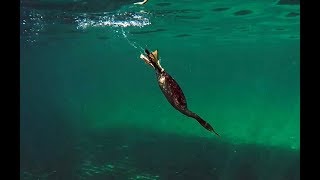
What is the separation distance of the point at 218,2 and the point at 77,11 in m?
8.09

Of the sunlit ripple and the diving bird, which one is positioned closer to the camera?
the diving bird

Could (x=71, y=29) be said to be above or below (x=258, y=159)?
above

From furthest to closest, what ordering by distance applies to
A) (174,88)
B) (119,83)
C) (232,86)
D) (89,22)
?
(119,83) → (232,86) → (89,22) → (174,88)

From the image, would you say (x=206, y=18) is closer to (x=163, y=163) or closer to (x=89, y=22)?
(x=89, y=22)

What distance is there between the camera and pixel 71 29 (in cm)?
2778

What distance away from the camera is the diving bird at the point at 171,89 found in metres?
1.52

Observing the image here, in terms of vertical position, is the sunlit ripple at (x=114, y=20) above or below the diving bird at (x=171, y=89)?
above

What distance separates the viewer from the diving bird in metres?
1.52

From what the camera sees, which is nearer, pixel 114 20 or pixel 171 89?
pixel 171 89

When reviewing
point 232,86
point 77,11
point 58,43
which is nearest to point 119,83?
point 232,86

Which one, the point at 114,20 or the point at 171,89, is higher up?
the point at 114,20

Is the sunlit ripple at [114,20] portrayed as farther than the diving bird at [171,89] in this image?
Yes

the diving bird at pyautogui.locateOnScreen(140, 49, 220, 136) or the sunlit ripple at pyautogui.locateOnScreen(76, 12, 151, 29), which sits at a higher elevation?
the sunlit ripple at pyautogui.locateOnScreen(76, 12, 151, 29)

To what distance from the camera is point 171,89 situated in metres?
1.55
